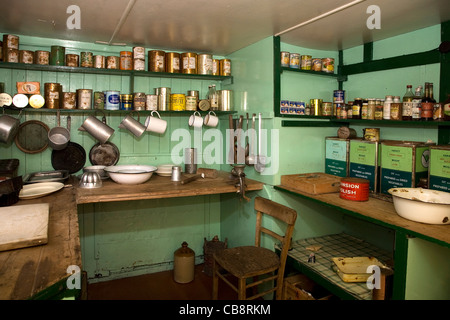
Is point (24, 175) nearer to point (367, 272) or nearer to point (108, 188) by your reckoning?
point (108, 188)

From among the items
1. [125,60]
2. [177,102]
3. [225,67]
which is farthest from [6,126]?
[225,67]

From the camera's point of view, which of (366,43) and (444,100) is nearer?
(444,100)

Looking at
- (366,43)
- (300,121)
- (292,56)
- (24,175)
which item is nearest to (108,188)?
(24,175)

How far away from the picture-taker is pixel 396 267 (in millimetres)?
1580

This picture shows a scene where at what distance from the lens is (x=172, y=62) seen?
8.73 feet

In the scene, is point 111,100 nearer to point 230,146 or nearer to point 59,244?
point 230,146

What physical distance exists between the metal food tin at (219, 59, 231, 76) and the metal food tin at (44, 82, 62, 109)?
1320 millimetres

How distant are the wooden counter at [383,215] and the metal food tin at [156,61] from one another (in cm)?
140

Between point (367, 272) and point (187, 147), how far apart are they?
1.81 m

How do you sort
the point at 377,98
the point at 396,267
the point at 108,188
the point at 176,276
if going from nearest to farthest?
the point at 396,267, the point at 108,188, the point at 377,98, the point at 176,276

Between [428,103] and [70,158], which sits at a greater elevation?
[428,103]

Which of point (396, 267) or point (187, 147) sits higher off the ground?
point (187, 147)

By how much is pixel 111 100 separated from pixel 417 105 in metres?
2.13
